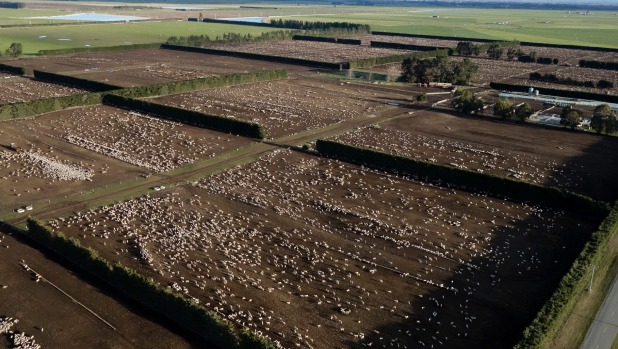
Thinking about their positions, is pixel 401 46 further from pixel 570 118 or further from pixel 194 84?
pixel 570 118

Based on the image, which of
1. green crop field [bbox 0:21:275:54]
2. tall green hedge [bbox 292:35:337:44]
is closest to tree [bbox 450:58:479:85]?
tall green hedge [bbox 292:35:337:44]

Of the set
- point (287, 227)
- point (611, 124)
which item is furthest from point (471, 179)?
point (611, 124)

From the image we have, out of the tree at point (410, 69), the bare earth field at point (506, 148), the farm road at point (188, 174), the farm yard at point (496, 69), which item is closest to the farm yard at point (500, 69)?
the farm yard at point (496, 69)

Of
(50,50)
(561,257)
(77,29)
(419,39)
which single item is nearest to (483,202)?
(561,257)

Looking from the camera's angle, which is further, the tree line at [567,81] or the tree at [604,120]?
the tree line at [567,81]

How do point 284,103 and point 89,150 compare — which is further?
point 284,103

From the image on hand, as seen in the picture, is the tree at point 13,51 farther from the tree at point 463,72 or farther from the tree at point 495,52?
the tree at point 495,52

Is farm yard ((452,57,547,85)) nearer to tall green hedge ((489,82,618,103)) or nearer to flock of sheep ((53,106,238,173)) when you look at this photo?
tall green hedge ((489,82,618,103))
